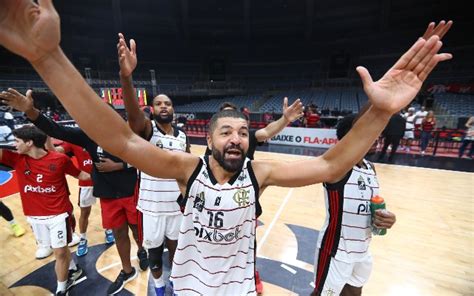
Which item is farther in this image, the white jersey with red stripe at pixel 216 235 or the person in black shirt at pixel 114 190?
the person in black shirt at pixel 114 190

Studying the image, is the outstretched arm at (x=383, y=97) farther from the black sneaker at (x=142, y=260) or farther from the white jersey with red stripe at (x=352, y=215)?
the black sneaker at (x=142, y=260)

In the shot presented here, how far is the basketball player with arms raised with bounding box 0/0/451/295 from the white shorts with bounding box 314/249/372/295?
75cm

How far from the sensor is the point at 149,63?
24.1 metres

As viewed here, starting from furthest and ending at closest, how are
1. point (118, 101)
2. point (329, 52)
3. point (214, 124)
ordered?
point (329, 52)
point (118, 101)
point (214, 124)

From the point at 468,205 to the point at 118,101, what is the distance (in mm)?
17738

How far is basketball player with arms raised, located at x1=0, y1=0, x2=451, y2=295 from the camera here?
3.27 ft

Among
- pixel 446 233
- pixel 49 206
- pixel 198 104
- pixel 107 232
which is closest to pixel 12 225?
pixel 107 232

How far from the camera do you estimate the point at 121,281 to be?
2879 millimetres

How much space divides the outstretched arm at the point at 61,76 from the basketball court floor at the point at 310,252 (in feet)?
7.99

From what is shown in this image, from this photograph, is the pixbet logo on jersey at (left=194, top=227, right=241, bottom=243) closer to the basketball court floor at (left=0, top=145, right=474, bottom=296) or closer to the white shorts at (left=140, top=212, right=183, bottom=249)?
the white shorts at (left=140, top=212, right=183, bottom=249)

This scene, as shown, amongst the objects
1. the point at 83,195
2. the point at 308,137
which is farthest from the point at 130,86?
the point at 308,137

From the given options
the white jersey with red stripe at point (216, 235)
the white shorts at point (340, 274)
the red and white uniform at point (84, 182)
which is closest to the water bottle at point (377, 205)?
the white shorts at point (340, 274)

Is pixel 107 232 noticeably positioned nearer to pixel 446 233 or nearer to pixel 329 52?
pixel 446 233

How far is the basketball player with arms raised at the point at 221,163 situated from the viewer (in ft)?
3.27
